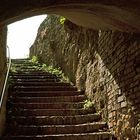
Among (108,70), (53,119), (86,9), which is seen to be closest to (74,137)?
(53,119)

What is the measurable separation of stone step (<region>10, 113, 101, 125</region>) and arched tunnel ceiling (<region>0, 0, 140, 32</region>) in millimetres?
2647

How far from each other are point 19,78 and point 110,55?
4083 millimetres

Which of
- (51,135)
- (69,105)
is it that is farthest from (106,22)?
(69,105)

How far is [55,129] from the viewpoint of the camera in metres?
6.61

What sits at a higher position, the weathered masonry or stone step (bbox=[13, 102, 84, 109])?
the weathered masonry

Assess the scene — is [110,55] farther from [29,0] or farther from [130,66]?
[29,0]

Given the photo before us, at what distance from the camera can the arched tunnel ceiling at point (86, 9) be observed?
112 inches

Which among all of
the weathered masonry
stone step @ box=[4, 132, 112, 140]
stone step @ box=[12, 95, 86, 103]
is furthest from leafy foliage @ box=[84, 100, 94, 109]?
stone step @ box=[4, 132, 112, 140]

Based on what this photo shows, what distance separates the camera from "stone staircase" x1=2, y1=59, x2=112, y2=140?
6.37 meters

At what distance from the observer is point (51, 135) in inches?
248

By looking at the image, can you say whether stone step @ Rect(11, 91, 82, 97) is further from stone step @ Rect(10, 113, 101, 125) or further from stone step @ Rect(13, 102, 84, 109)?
stone step @ Rect(10, 113, 101, 125)

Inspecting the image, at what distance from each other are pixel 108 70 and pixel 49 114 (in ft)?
5.48

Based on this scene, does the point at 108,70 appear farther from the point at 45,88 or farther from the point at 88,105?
the point at 45,88

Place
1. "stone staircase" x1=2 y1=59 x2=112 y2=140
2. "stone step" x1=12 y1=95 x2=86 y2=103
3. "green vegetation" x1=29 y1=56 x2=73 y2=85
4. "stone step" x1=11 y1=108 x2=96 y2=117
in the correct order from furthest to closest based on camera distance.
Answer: "green vegetation" x1=29 y1=56 x2=73 y2=85, "stone step" x1=12 y1=95 x2=86 y2=103, "stone step" x1=11 y1=108 x2=96 y2=117, "stone staircase" x1=2 y1=59 x2=112 y2=140
